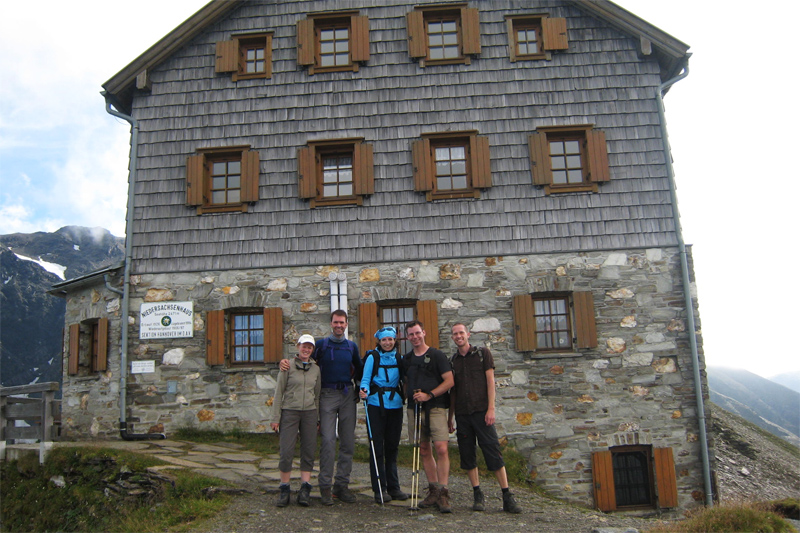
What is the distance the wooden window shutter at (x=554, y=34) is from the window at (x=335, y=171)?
3.62 meters

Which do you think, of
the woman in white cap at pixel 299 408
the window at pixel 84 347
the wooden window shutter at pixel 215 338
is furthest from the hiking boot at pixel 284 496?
the window at pixel 84 347

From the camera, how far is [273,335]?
1025 centimetres

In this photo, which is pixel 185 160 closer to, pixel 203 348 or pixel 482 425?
pixel 203 348

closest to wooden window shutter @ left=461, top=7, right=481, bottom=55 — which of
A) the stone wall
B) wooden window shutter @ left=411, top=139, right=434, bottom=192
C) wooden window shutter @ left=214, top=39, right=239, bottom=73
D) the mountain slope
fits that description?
wooden window shutter @ left=411, top=139, right=434, bottom=192

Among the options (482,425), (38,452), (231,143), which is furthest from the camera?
(231,143)

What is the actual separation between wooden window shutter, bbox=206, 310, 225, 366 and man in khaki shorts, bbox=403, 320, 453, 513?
510cm

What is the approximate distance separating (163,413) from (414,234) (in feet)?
16.5

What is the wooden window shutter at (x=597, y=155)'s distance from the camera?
→ 1048 centimetres

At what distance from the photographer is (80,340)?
37.9ft

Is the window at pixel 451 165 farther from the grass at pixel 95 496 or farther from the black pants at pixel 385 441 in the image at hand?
the grass at pixel 95 496

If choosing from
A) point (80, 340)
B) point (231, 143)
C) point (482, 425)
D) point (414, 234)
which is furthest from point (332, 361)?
point (80, 340)

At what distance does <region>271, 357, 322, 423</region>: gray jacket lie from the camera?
6.08m

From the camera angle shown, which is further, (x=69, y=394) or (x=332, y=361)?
(x=69, y=394)

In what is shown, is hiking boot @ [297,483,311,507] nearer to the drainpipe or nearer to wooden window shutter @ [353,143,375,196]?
the drainpipe
